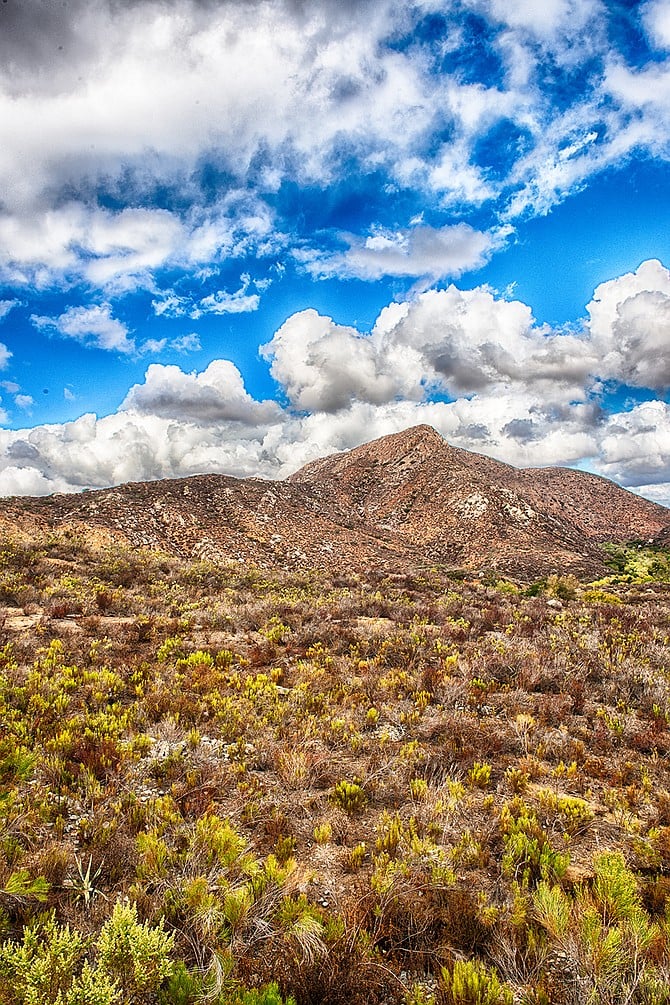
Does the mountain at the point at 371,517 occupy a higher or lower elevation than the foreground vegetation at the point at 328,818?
higher

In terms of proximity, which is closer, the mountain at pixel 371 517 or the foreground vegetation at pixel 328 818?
the foreground vegetation at pixel 328 818

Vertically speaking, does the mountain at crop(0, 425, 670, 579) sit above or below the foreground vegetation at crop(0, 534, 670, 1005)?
above

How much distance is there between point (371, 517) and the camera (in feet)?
147

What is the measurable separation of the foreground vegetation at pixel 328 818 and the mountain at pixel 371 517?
1661cm

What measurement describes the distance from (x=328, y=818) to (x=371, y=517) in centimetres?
3996

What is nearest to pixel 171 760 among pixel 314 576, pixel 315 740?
pixel 315 740

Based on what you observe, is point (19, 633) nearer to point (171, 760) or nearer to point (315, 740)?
point (171, 760)

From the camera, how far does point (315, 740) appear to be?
21.3 ft

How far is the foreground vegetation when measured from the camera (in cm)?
313

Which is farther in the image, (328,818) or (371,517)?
(371,517)

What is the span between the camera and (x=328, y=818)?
5.00m

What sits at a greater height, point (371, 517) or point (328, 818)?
point (371, 517)

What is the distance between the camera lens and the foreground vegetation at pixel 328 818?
3135mm

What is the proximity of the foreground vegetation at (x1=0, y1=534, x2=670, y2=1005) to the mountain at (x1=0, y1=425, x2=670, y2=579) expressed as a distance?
16.6m
